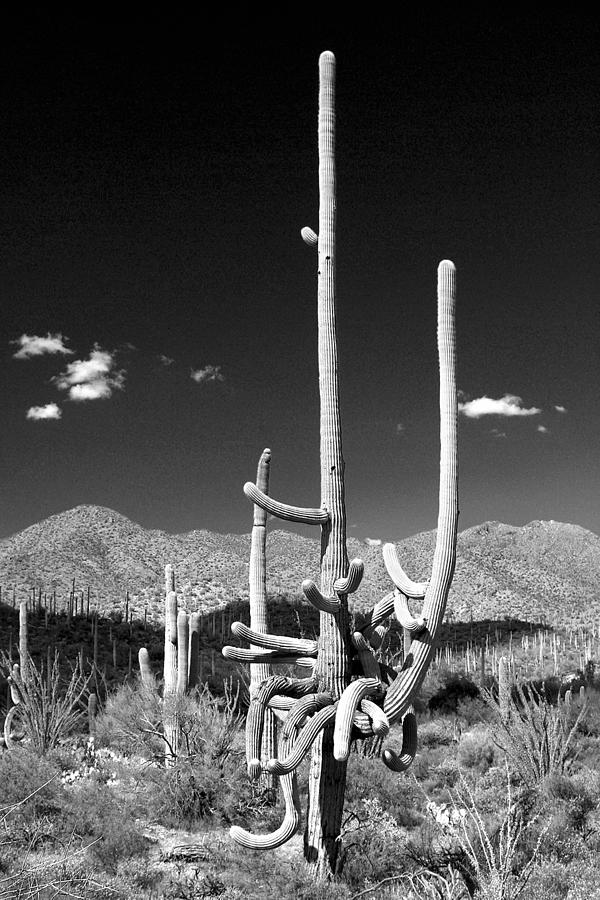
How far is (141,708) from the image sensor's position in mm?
13172

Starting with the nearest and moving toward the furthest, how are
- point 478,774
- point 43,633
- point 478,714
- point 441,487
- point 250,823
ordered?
1. point 441,487
2. point 250,823
3. point 478,774
4. point 478,714
5. point 43,633

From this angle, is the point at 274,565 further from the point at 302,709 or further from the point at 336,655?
the point at 302,709

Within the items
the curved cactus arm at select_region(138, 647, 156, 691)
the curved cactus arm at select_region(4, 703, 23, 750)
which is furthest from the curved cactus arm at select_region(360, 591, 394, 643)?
the curved cactus arm at select_region(138, 647, 156, 691)

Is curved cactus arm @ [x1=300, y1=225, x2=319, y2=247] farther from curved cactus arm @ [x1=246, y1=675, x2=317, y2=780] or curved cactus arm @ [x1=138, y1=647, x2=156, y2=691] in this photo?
curved cactus arm @ [x1=138, y1=647, x2=156, y2=691]

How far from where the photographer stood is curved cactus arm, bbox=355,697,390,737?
5.53 metres

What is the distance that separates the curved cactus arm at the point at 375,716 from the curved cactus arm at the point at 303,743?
0.85 feet

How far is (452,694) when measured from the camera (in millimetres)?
17516

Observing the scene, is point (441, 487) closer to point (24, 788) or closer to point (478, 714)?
point (24, 788)

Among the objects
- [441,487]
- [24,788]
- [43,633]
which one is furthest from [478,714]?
[43,633]

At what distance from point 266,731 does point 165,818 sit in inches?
67.4

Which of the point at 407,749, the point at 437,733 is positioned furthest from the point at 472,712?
the point at 407,749

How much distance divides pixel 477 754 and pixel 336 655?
25.0 feet

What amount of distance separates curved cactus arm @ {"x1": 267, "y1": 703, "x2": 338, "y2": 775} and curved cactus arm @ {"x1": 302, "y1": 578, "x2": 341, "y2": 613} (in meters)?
0.80

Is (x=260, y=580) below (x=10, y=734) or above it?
above
